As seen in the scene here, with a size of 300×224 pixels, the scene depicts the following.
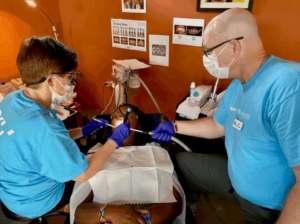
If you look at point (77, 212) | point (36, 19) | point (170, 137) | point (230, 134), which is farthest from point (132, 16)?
point (77, 212)

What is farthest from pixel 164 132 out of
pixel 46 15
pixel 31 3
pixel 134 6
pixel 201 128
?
pixel 46 15

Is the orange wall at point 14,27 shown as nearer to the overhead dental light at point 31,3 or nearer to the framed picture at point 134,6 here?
the overhead dental light at point 31,3

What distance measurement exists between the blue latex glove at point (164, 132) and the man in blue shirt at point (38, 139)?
343 millimetres

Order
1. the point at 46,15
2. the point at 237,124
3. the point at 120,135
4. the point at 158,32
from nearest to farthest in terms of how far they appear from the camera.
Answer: the point at 237,124
the point at 120,135
the point at 158,32
the point at 46,15

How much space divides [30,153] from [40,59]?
0.35 m

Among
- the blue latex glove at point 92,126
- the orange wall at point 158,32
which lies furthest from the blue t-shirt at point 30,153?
the orange wall at point 158,32

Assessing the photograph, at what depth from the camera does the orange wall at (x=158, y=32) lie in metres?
1.44

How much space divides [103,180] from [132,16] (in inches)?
51.0

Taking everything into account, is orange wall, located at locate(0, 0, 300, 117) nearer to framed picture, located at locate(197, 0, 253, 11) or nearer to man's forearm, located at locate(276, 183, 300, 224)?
framed picture, located at locate(197, 0, 253, 11)

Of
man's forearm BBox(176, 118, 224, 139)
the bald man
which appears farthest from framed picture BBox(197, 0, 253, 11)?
man's forearm BBox(176, 118, 224, 139)

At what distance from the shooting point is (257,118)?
0.93m

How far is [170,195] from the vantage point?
45.6 inches

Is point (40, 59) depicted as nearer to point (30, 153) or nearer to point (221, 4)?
point (30, 153)

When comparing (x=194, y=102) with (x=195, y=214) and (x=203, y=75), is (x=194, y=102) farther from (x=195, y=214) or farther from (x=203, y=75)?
(x=195, y=214)
